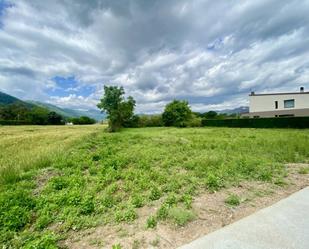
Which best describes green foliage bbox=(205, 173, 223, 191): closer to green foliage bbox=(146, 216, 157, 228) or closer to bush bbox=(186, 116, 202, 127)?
green foliage bbox=(146, 216, 157, 228)

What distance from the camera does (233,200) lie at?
3.40 meters

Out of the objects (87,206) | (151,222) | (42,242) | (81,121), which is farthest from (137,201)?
(81,121)

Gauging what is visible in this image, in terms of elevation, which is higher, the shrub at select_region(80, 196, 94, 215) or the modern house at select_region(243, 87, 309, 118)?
the modern house at select_region(243, 87, 309, 118)

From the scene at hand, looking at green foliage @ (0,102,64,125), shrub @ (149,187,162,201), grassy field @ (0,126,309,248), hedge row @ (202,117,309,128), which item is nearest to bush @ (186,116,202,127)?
hedge row @ (202,117,309,128)

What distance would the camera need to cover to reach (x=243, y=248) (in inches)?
84.1

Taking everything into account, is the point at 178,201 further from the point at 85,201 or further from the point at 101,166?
the point at 101,166

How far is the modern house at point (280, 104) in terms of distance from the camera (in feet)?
101

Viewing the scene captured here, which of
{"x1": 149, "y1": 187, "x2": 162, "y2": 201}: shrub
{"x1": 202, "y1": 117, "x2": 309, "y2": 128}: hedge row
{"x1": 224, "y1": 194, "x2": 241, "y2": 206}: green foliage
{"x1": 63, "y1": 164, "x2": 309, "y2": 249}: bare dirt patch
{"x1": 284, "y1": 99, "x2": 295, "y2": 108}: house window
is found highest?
{"x1": 284, "y1": 99, "x2": 295, "y2": 108}: house window

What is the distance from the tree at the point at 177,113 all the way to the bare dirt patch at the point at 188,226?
31.7m

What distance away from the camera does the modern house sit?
101ft

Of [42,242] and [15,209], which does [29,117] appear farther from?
[42,242]

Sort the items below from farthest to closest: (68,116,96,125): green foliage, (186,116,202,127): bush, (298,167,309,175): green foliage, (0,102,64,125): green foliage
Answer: (68,116,96,125): green foliage, (0,102,64,125): green foliage, (186,116,202,127): bush, (298,167,309,175): green foliage

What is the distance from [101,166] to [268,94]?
36.5 meters

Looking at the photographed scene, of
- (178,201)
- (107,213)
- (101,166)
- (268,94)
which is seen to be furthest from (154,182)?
(268,94)
